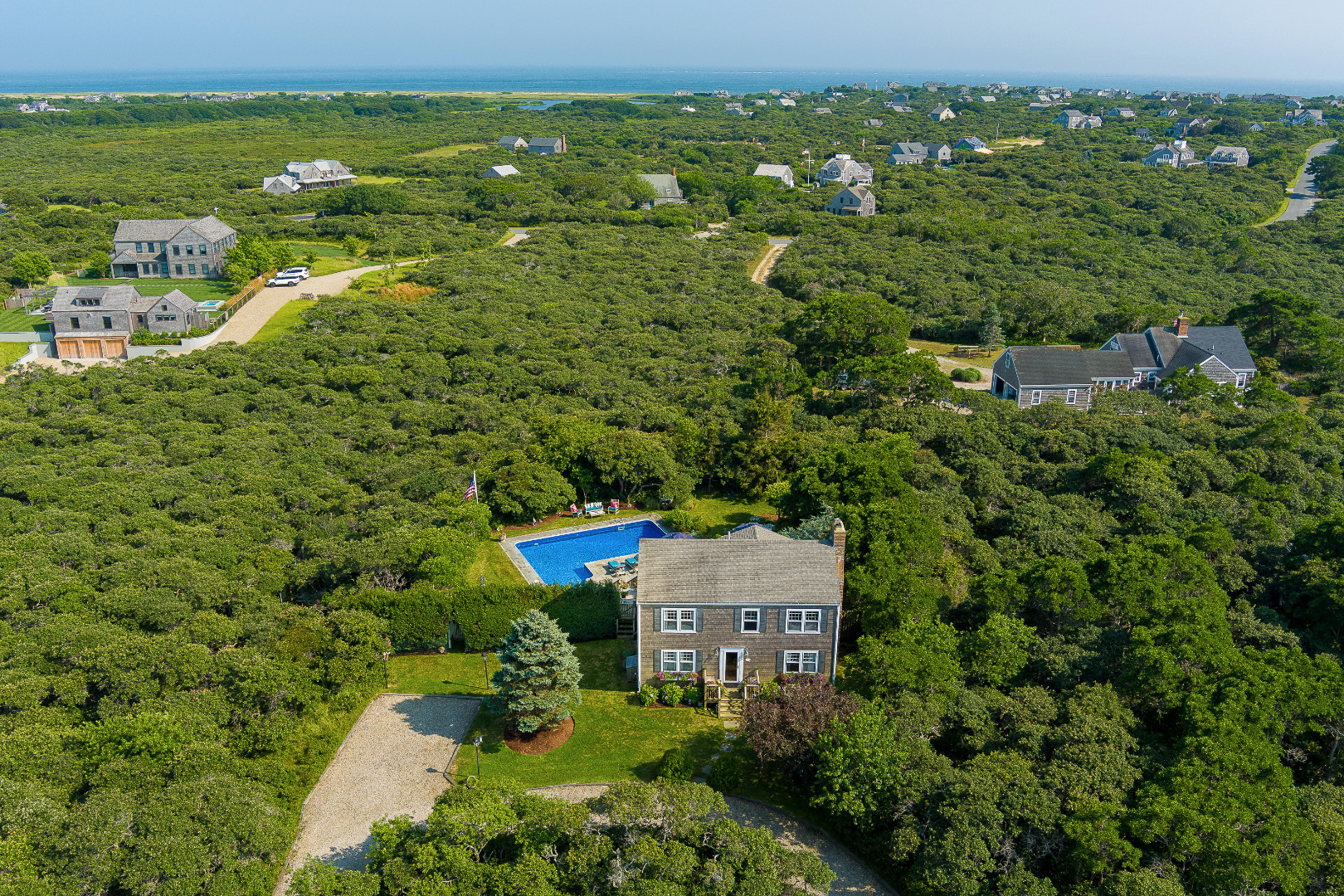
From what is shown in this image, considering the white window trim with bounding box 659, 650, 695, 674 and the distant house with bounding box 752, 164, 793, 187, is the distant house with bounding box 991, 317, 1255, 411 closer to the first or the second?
the white window trim with bounding box 659, 650, 695, 674

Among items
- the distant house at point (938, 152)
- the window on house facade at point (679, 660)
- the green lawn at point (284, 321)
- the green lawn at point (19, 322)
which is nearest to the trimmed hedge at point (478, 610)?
the window on house facade at point (679, 660)

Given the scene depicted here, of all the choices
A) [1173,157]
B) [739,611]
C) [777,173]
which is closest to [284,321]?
[739,611]

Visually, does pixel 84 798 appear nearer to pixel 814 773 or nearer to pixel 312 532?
pixel 312 532

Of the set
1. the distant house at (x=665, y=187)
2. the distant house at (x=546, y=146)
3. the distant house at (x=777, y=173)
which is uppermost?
the distant house at (x=546, y=146)

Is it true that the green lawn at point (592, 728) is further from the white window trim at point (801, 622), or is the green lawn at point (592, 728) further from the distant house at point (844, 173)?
the distant house at point (844, 173)

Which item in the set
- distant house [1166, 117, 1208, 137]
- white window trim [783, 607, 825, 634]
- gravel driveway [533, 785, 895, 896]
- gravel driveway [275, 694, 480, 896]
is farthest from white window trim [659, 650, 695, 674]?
distant house [1166, 117, 1208, 137]

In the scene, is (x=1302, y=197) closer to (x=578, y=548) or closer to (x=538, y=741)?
(x=578, y=548)

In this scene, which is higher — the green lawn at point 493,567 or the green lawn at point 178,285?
the green lawn at point 178,285
